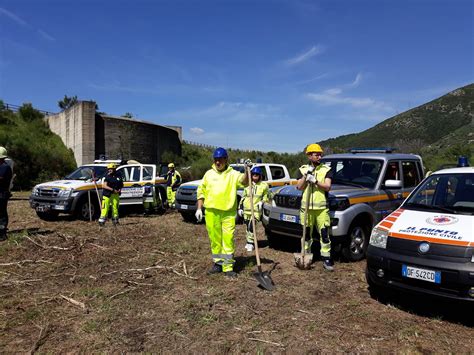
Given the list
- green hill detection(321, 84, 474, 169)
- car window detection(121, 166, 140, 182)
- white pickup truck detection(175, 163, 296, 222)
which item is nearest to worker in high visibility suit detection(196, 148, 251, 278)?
white pickup truck detection(175, 163, 296, 222)

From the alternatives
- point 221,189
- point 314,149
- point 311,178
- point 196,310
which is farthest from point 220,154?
point 196,310

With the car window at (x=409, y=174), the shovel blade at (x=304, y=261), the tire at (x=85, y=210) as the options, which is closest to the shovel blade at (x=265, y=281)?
the shovel blade at (x=304, y=261)

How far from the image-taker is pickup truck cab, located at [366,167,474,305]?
3785mm

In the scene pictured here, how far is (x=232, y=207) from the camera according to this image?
18.1 ft

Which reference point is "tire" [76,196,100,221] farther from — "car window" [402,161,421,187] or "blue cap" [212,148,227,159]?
"car window" [402,161,421,187]

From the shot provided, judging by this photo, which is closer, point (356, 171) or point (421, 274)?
point (421, 274)

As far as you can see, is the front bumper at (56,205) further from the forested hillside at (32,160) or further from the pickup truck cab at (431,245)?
the forested hillside at (32,160)

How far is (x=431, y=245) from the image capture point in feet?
13.1

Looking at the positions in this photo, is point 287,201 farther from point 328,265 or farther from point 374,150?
point 374,150

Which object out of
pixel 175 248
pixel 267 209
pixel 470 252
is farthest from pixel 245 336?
pixel 175 248

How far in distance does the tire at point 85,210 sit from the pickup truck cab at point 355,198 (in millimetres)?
6223

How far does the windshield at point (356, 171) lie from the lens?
6883 mm

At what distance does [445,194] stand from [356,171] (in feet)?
7.29

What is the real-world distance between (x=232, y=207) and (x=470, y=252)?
9.89 ft
